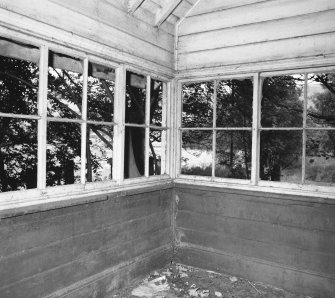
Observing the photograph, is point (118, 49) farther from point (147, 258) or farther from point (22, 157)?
point (22, 157)

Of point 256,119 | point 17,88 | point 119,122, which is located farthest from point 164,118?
point 17,88

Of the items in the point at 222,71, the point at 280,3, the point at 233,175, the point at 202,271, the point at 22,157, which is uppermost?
the point at 280,3

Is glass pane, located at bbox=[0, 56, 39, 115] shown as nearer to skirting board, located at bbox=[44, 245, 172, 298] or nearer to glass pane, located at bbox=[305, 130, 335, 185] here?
skirting board, located at bbox=[44, 245, 172, 298]

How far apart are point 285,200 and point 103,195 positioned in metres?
1.98

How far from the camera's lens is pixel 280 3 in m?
3.42

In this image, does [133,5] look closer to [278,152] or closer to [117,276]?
[117,276]

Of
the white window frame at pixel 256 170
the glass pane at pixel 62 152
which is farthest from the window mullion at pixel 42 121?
the glass pane at pixel 62 152

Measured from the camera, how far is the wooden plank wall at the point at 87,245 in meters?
2.39

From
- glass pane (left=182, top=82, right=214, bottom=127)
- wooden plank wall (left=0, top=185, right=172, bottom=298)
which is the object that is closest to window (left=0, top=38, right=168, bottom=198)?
wooden plank wall (left=0, top=185, right=172, bottom=298)

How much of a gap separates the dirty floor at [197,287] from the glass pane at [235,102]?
5.75 metres

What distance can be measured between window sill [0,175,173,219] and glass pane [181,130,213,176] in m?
6.14

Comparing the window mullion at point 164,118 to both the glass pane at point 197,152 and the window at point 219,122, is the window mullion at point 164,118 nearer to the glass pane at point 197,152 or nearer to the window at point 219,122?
the window at point 219,122

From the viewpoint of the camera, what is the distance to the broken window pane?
5055 mm

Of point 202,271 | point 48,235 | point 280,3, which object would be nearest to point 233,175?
point 202,271
